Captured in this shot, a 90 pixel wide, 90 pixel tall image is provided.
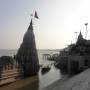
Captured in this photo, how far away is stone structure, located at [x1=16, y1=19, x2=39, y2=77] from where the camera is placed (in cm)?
3912

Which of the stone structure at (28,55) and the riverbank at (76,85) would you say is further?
the stone structure at (28,55)

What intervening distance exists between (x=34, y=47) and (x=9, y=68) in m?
10.7

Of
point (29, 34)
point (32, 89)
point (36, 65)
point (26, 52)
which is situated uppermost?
point (29, 34)

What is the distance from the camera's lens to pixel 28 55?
132ft

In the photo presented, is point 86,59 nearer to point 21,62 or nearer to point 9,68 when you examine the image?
point 21,62

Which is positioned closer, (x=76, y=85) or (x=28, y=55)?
(x=76, y=85)

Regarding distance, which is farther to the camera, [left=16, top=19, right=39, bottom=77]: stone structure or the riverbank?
[left=16, top=19, right=39, bottom=77]: stone structure

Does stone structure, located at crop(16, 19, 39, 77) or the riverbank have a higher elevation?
stone structure, located at crop(16, 19, 39, 77)

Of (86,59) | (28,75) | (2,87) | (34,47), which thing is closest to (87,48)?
(86,59)

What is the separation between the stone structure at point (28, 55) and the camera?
3912 cm

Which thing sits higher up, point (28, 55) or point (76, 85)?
point (28, 55)

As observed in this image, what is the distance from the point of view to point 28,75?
126 ft

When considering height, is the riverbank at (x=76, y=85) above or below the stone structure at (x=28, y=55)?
below

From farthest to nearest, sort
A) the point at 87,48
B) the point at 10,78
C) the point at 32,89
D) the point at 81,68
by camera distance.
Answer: the point at 87,48 → the point at 81,68 → the point at 10,78 → the point at 32,89
